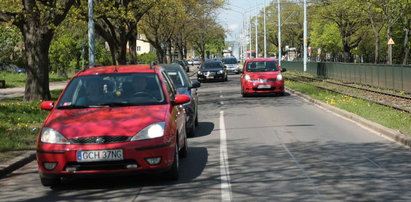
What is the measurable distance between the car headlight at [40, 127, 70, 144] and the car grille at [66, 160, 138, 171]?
284 mm

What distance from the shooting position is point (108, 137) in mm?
6551

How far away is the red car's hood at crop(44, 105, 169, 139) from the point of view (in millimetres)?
6586

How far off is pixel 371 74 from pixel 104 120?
25.3 m

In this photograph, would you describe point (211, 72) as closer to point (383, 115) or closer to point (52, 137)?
point (383, 115)

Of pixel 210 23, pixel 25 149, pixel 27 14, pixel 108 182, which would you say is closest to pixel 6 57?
pixel 210 23

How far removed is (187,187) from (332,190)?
171 centimetres

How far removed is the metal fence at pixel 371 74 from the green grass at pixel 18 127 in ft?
50.3

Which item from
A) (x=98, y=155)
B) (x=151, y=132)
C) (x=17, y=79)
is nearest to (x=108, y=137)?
(x=98, y=155)

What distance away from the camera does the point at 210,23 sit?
6638 cm

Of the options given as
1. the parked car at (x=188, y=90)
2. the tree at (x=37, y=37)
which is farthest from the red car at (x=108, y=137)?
the tree at (x=37, y=37)

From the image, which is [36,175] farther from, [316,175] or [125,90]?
[316,175]

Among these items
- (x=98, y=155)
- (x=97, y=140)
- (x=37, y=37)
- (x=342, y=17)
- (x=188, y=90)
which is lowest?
(x=98, y=155)

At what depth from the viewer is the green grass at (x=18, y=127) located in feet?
32.8

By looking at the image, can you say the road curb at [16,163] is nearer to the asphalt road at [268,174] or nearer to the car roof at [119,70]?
the asphalt road at [268,174]
